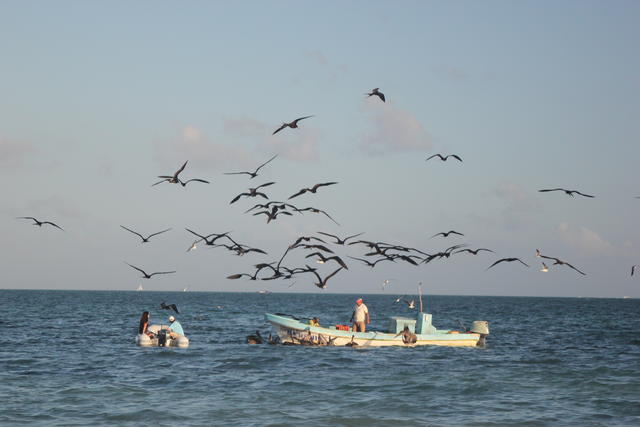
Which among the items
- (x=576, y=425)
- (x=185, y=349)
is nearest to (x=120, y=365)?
(x=185, y=349)

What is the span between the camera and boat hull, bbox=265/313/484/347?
35.5m

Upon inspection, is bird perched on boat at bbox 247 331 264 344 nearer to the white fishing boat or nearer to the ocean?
the ocean

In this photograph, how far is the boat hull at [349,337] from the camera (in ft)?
116

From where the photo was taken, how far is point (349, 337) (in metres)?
35.4

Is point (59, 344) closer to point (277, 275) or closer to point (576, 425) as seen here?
point (277, 275)

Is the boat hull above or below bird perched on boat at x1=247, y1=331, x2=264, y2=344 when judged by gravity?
above

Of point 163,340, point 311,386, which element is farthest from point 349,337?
point 311,386

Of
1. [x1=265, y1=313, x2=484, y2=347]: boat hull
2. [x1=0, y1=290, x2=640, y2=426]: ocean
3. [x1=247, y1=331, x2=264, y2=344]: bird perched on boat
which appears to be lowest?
[x1=0, y1=290, x2=640, y2=426]: ocean

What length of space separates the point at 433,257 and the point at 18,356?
61.8ft

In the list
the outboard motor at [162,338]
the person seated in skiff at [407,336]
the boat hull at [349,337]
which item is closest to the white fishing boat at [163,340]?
the outboard motor at [162,338]

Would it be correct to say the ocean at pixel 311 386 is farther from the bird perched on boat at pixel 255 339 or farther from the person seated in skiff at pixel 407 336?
the bird perched on boat at pixel 255 339

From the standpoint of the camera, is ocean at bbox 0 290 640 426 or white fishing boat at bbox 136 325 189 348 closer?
ocean at bbox 0 290 640 426

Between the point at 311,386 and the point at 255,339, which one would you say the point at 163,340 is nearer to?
the point at 255,339

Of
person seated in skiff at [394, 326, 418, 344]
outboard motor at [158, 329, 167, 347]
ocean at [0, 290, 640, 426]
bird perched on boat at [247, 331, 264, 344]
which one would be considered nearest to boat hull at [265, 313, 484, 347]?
person seated in skiff at [394, 326, 418, 344]
